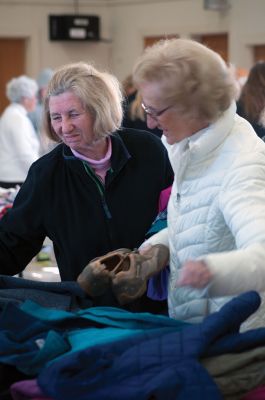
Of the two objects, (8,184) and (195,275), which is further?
(8,184)

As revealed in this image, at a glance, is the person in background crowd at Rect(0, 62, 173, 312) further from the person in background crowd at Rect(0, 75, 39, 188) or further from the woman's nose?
the person in background crowd at Rect(0, 75, 39, 188)

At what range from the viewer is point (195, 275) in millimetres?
1438

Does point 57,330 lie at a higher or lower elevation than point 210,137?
lower

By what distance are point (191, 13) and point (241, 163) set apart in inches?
331

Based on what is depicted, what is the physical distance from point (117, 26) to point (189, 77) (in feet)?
30.8

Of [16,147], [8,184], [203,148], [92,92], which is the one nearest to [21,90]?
[16,147]

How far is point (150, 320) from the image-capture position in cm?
161

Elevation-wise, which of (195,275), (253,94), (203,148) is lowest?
(253,94)

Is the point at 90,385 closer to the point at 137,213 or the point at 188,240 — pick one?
the point at 188,240

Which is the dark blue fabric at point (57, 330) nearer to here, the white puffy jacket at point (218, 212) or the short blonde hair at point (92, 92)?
the white puffy jacket at point (218, 212)

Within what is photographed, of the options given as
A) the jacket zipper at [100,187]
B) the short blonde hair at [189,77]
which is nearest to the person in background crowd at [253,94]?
the jacket zipper at [100,187]

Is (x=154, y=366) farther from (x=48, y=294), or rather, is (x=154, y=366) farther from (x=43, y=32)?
(x=43, y=32)

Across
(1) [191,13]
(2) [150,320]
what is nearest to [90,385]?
(2) [150,320]

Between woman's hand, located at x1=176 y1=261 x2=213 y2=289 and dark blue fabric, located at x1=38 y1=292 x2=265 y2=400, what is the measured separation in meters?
0.07
